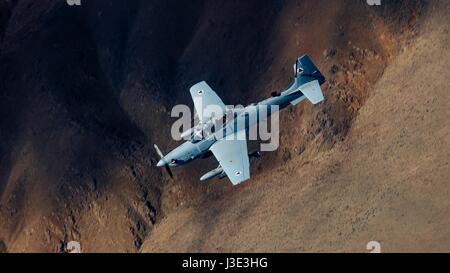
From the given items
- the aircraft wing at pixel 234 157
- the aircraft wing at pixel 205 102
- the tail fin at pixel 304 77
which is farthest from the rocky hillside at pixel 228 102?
the aircraft wing at pixel 205 102

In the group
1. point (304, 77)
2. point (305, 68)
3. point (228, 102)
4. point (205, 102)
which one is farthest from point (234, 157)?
point (228, 102)

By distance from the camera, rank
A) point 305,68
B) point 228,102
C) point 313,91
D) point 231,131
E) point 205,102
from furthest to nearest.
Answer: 1. point 228,102
2. point 205,102
3. point 305,68
4. point 313,91
5. point 231,131

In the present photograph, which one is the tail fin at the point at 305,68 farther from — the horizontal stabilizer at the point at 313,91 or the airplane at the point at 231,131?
the horizontal stabilizer at the point at 313,91

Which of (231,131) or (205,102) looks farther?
(205,102)

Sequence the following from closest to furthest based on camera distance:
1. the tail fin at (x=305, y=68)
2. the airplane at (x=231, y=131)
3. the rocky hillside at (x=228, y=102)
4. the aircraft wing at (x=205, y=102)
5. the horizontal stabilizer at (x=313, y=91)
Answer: the rocky hillside at (x=228, y=102) < the airplane at (x=231, y=131) < the horizontal stabilizer at (x=313, y=91) < the tail fin at (x=305, y=68) < the aircraft wing at (x=205, y=102)

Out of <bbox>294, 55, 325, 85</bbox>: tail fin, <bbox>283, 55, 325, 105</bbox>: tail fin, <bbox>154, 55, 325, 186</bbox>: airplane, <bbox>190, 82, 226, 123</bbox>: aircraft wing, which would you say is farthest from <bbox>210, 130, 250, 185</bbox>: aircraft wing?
<bbox>294, 55, 325, 85</bbox>: tail fin

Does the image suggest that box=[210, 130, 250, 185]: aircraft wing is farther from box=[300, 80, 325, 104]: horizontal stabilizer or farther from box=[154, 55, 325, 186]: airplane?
box=[300, 80, 325, 104]: horizontal stabilizer

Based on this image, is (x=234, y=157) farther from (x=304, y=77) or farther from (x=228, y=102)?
(x=228, y=102)
